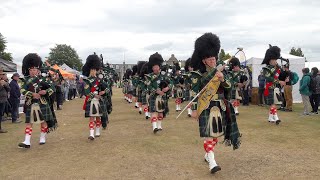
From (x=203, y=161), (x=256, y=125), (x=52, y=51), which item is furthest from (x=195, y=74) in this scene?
(x=52, y=51)

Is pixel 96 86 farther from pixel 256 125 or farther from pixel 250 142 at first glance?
pixel 256 125

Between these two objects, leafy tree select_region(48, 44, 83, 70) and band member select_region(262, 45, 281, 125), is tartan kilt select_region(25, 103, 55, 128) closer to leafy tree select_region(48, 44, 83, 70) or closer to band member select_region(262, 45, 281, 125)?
band member select_region(262, 45, 281, 125)

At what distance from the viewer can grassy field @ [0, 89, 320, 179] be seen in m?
5.78

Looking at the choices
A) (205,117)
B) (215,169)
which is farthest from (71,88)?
(215,169)

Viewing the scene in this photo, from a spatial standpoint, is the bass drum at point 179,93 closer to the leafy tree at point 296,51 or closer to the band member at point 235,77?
the band member at point 235,77

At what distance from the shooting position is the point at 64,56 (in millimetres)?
96562

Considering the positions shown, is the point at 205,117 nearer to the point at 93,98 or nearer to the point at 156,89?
the point at 93,98

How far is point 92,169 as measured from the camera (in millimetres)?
6152

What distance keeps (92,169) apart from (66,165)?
2.14 ft

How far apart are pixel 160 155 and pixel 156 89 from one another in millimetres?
3027

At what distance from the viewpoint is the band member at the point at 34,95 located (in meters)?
7.98

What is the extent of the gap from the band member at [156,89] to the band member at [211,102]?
3670 millimetres

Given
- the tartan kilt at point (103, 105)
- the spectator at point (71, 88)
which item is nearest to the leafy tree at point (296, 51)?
the spectator at point (71, 88)

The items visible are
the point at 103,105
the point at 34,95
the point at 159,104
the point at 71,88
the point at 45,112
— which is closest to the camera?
the point at 34,95
